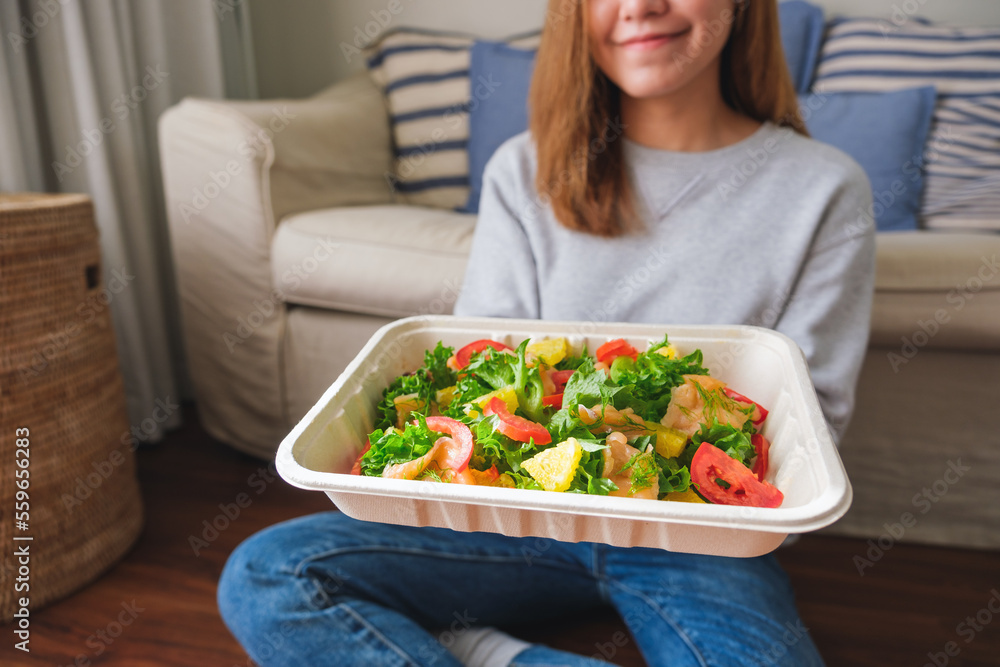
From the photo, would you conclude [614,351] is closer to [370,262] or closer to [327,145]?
[370,262]

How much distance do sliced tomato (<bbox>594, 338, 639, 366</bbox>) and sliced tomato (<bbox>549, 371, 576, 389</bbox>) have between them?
0.14 ft

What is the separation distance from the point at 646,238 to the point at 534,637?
711mm

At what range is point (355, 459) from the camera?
0.64 m

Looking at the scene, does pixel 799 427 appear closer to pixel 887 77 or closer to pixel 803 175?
pixel 803 175

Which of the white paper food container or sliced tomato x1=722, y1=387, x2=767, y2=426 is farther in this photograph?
sliced tomato x1=722, y1=387, x2=767, y2=426

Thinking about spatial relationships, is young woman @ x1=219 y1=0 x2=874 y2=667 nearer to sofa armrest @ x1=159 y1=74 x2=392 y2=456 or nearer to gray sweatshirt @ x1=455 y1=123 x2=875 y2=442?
gray sweatshirt @ x1=455 y1=123 x2=875 y2=442

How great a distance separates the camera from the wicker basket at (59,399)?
3.74ft

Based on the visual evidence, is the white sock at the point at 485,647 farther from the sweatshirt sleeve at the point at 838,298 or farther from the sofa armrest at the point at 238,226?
the sofa armrest at the point at 238,226

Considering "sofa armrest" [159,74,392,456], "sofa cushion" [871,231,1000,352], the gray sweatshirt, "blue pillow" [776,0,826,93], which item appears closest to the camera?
the gray sweatshirt

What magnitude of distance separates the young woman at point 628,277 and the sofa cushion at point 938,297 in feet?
1.14

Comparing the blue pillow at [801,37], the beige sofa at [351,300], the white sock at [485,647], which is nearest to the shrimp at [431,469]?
the white sock at [485,647]

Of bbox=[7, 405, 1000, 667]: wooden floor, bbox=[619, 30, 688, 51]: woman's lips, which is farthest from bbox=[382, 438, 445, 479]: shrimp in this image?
bbox=[7, 405, 1000, 667]: wooden floor

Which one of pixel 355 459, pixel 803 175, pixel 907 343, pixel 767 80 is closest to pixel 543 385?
pixel 355 459

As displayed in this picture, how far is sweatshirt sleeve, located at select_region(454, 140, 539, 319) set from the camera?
3.42 ft
